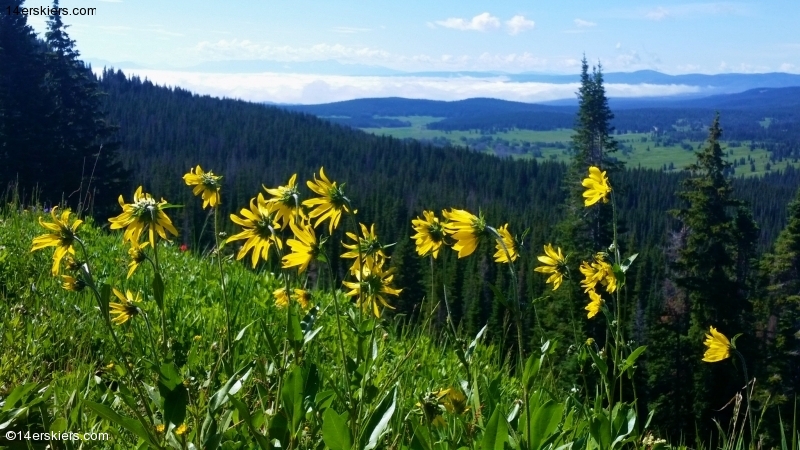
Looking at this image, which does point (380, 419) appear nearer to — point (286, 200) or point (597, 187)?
point (286, 200)

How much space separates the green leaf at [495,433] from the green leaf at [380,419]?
286 millimetres

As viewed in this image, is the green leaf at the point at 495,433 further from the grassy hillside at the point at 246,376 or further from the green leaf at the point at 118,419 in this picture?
the green leaf at the point at 118,419

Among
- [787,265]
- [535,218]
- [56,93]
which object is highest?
[56,93]

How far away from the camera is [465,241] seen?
237 centimetres

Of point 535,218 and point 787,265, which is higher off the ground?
point 787,265

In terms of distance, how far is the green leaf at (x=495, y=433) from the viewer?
1807mm

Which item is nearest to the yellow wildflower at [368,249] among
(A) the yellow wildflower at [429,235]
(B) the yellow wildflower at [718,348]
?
(A) the yellow wildflower at [429,235]

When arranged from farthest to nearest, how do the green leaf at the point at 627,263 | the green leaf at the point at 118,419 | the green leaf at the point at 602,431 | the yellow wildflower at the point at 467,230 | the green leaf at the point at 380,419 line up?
the green leaf at the point at 627,263, the yellow wildflower at the point at 467,230, the green leaf at the point at 602,431, the green leaf at the point at 380,419, the green leaf at the point at 118,419

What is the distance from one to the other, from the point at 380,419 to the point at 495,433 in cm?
37

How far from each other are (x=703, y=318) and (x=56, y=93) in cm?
3169

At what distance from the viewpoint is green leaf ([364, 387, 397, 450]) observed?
1934mm

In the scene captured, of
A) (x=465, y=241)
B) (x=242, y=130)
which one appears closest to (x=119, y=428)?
(x=465, y=241)

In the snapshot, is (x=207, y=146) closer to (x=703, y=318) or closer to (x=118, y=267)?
(x=703, y=318)

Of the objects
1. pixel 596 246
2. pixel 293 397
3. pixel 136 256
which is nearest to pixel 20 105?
pixel 596 246
